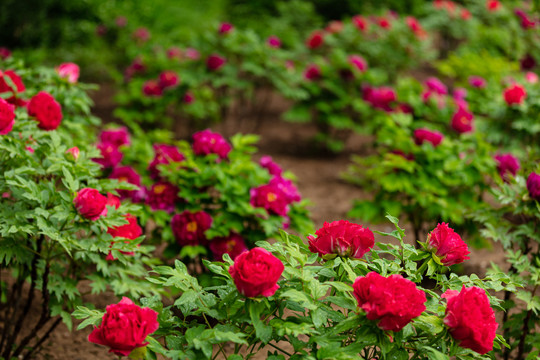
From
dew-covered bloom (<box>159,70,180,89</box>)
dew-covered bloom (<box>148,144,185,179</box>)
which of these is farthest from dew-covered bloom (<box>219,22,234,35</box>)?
dew-covered bloom (<box>148,144,185,179</box>)

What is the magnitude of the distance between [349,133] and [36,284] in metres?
4.93

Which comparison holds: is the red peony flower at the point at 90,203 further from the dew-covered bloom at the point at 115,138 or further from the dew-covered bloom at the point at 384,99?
the dew-covered bloom at the point at 384,99

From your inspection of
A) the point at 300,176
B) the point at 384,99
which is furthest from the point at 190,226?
the point at 300,176

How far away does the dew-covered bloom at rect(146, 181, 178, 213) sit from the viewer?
9.51ft

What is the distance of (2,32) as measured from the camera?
4777mm

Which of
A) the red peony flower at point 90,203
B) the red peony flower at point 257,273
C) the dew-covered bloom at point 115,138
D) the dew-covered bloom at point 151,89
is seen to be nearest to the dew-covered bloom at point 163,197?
the dew-covered bloom at point 115,138

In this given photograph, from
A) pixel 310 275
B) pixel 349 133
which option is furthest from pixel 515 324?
pixel 349 133

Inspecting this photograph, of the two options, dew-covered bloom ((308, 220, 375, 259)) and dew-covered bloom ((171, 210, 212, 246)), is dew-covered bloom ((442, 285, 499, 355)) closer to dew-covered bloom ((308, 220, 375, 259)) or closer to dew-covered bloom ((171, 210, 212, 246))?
dew-covered bloom ((308, 220, 375, 259))

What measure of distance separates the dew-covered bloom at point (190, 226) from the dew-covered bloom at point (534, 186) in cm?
155

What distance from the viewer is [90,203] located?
193 centimetres

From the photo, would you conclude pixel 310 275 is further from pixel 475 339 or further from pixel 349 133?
pixel 349 133

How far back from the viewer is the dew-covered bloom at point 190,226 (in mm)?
2779

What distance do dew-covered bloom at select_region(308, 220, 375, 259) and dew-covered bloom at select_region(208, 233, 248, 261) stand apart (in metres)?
1.20

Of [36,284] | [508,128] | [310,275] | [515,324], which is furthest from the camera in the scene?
[508,128]
